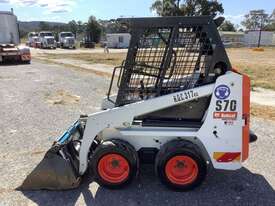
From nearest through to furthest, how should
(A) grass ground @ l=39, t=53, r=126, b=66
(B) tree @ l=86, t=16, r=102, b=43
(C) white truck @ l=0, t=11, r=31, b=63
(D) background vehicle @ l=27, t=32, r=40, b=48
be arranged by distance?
(C) white truck @ l=0, t=11, r=31, b=63, (A) grass ground @ l=39, t=53, r=126, b=66, (D) background vehicle @ l=27, t=32, r=40, b=48, (B) tree @ l=86, t=16, r=102, b=43

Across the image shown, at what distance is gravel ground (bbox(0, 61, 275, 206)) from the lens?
13.4ft

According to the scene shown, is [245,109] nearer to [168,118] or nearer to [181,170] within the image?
[168,118]

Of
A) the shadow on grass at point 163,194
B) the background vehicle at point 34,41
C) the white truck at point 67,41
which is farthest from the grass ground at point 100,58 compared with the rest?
the background vehicle at point 34,41

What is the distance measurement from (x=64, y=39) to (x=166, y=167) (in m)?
52.0

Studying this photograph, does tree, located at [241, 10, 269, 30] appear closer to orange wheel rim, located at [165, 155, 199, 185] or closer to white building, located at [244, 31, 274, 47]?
white building, located at [244, 31, 274, 47]

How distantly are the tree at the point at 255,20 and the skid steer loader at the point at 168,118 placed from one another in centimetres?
11892

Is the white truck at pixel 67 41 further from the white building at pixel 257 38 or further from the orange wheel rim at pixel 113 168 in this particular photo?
the orange wheel rim at pixel 113 168

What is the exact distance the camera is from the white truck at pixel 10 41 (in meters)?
21.5

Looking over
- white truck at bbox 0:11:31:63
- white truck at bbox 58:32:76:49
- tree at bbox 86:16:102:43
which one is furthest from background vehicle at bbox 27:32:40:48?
white truck at bbox 0:11:31:63

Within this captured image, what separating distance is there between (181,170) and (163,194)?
36 cm

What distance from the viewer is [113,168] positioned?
14.2 feet

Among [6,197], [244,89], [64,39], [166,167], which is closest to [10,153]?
[6,197]

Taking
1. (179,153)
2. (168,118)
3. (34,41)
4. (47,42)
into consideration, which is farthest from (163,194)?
(34,41)

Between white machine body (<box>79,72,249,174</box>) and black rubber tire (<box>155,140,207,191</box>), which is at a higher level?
white machine body (<box>79,72,249,174</box>)
